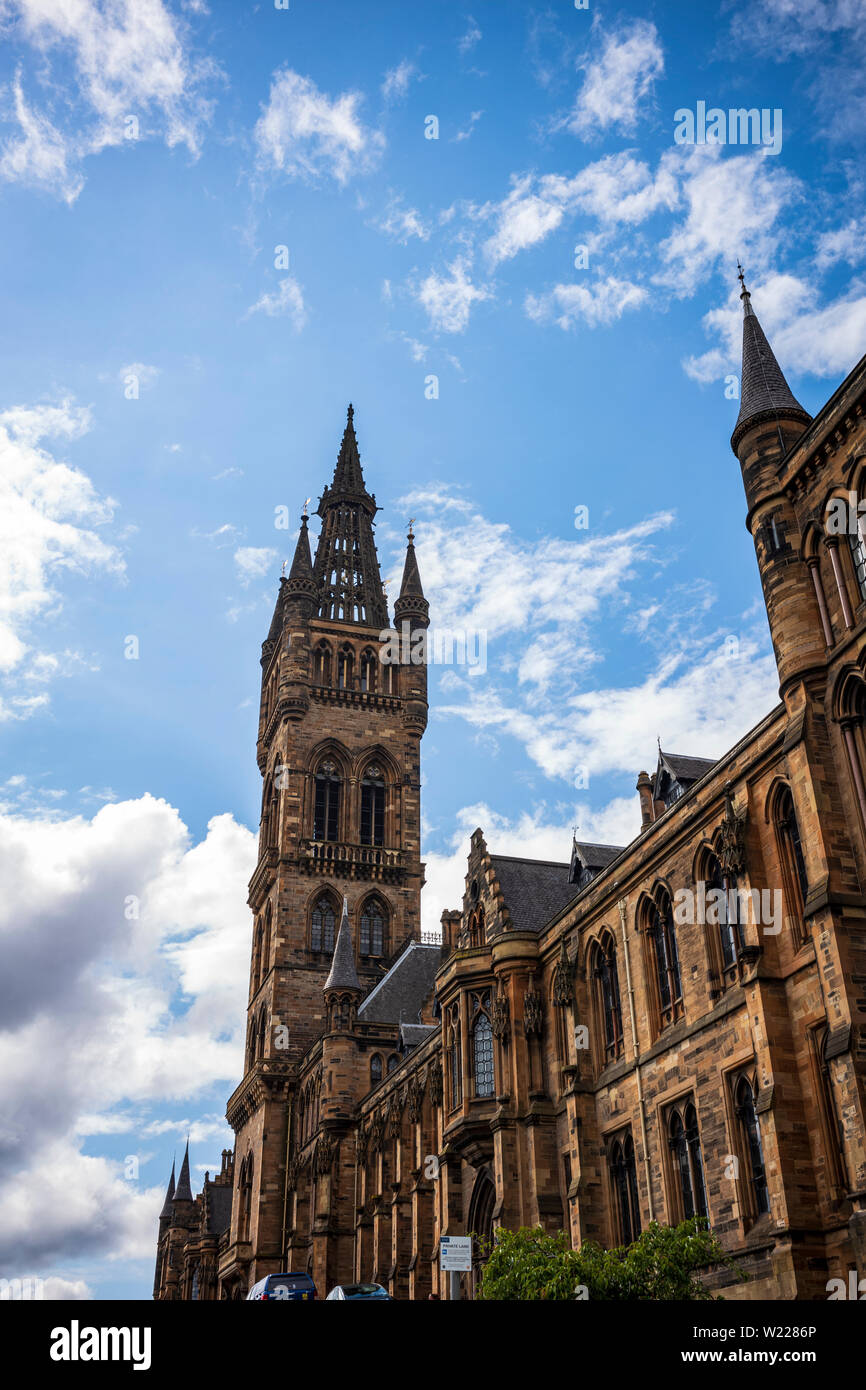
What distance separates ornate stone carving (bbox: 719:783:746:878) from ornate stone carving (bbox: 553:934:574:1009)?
348 inches

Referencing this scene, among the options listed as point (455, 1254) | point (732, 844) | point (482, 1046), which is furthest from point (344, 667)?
point (455, 1254)

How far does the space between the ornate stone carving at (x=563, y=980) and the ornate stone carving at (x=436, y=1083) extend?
1082 centimetres

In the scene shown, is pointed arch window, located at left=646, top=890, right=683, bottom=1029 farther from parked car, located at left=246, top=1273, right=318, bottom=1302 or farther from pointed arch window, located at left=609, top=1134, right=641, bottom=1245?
parked car, located at left=246, top=1273, right=318, bottom=1302

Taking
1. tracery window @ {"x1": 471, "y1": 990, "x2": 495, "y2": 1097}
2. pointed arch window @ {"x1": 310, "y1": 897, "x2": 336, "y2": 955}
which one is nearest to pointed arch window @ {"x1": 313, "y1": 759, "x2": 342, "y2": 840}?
pointed arch window @ {"x1": 310, "y1": 897, "x2": 336, "y2": 955}

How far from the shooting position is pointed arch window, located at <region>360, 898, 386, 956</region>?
70938 mm

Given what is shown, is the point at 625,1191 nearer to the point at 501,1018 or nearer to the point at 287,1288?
the point at 501,1018

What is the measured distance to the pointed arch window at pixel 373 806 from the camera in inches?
2943

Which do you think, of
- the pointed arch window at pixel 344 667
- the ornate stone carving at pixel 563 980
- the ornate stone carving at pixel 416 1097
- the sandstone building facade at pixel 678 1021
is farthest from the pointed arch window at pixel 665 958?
the pointed arch window at pixel 344 667

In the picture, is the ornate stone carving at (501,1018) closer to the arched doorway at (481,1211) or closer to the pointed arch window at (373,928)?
the arched doorway at (481,1211)
